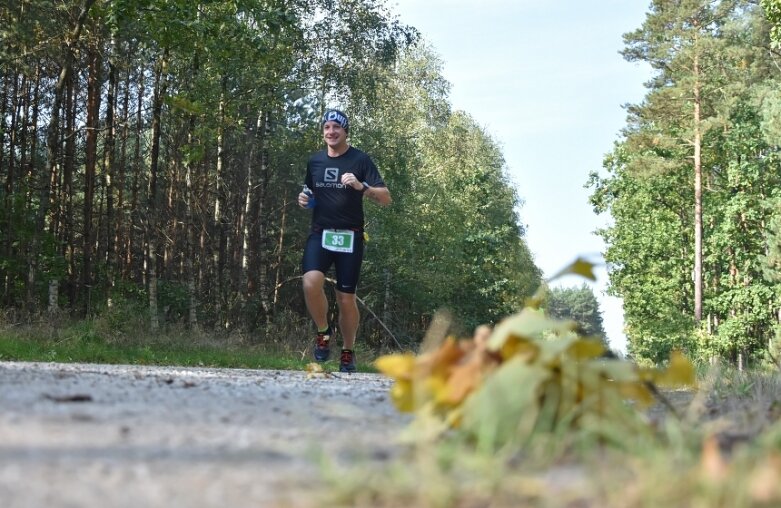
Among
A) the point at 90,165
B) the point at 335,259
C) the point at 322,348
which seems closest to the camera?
the point at 335,259

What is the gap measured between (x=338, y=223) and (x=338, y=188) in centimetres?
34

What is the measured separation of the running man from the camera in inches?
335

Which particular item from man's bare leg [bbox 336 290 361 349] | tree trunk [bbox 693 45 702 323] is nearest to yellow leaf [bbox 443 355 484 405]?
man's bare leg [bbox 336 290 361 349]

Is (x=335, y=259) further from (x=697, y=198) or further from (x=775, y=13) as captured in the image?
(x=697, y=198)

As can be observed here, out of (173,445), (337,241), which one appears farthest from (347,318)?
(173,445)

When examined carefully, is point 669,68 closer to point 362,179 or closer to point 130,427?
point 362,179

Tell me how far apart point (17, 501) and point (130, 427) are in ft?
3.02

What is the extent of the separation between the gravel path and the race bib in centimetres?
478

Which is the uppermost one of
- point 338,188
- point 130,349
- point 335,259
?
point 338,188

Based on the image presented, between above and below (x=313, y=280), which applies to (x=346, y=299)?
below

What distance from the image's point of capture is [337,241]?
8516 mm

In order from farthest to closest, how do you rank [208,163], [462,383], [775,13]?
[208,163] → [775,13] → [462,383]

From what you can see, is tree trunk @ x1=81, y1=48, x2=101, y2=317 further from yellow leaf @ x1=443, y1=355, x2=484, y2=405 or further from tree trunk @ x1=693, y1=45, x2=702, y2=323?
tree trunk @ x1=693, y1=45, x2=702, y2=323

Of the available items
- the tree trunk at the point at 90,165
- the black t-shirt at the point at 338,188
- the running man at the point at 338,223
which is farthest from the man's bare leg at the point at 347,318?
the tree trunk at the point at 90,165
